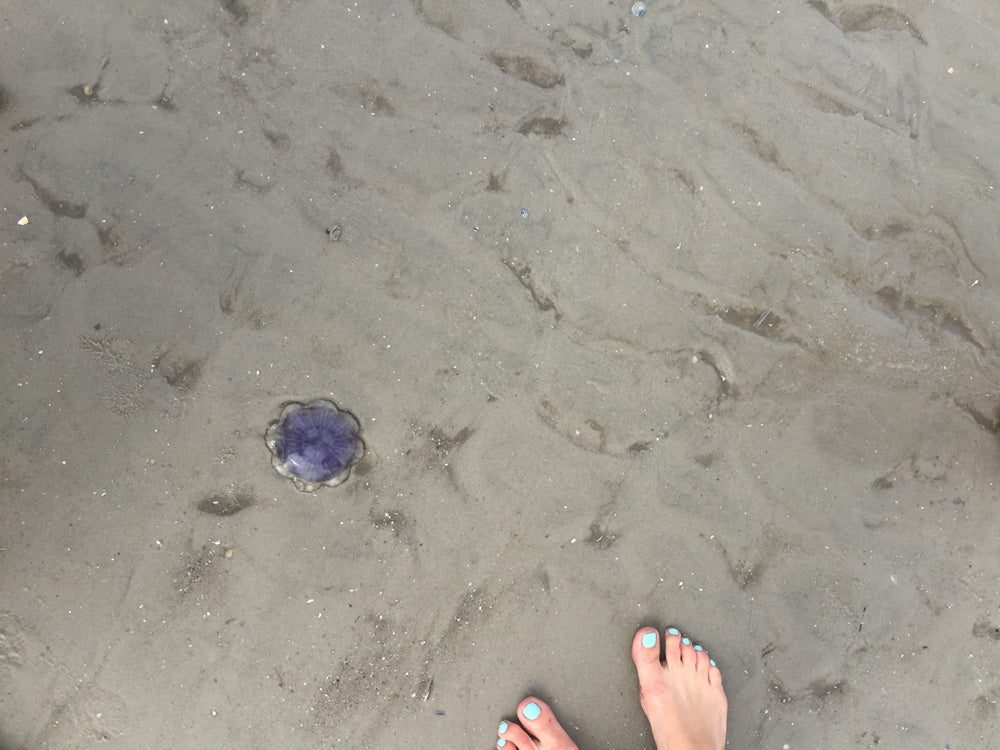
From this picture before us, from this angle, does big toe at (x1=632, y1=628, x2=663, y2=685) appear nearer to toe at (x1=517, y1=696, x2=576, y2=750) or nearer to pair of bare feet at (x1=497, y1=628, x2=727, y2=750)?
pair of bare feet at (x1=497, y1=628, x2=727, y2=750)

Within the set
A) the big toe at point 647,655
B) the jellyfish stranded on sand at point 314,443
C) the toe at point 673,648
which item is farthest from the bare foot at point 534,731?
the jellyfish stranded on sand at point 314,443

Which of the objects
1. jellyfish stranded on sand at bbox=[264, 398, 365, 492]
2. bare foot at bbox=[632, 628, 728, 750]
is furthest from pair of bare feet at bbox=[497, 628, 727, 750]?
jellyfish stranded on sand at bbox=[264, 398, 365, 492]

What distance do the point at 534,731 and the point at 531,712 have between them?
0.37 feet

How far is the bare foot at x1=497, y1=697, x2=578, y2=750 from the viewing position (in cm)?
273

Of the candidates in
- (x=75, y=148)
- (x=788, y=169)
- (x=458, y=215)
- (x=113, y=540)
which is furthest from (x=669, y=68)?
(x=113, y=540)

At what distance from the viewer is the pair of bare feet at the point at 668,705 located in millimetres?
2744

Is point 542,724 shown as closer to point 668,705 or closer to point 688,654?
point 668,705

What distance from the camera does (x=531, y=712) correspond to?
273 centimetres

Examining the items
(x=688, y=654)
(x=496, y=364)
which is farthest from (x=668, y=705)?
(x=496, y=364)

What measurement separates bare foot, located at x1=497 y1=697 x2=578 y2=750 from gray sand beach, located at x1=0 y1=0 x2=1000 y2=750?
0.08m

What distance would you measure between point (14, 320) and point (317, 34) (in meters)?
2.08

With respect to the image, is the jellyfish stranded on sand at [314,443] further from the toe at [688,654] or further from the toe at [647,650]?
the toe at [688,654]

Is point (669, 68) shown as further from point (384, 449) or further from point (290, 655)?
point (290, 655)

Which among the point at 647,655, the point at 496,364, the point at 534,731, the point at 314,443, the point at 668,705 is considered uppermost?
the point at 496,364
